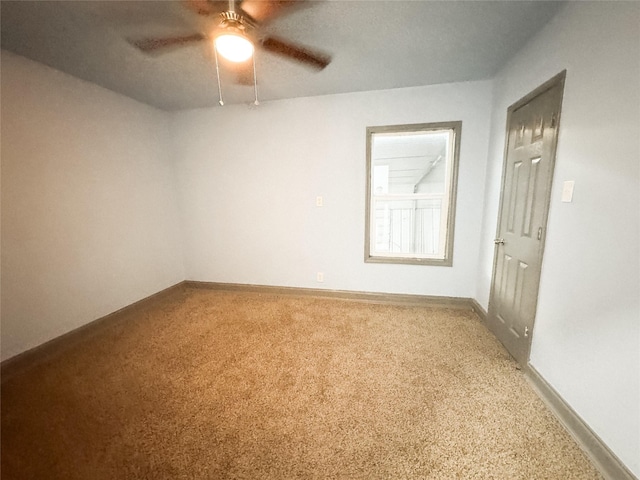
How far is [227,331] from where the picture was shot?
2.56 metres

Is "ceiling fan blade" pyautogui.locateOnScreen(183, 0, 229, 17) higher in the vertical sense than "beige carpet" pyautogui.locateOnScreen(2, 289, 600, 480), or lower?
higher

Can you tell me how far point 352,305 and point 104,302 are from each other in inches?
110

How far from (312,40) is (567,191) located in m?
2.06

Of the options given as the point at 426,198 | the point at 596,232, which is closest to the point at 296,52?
the point at 426,198

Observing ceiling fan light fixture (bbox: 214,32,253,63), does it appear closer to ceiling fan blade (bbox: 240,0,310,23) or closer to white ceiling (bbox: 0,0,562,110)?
ceiling fan blade (bbox: 240,0,310,23)

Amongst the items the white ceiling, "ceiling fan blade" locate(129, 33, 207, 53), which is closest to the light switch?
the white ceiling

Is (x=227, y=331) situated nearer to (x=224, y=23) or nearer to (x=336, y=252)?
(x=336, y=252)

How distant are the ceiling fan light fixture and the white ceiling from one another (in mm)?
354

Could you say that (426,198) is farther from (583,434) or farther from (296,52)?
(583,434)

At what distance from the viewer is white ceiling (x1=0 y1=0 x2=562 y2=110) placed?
1.57 m

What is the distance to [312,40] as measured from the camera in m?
1.90

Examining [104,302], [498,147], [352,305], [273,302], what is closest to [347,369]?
[352,305]

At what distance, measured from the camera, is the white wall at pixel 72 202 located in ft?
6.59

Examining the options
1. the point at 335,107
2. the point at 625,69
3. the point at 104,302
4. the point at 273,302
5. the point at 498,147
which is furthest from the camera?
the point at 273,302
